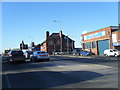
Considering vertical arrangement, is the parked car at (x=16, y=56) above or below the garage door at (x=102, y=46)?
below

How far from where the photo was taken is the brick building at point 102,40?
49.3m

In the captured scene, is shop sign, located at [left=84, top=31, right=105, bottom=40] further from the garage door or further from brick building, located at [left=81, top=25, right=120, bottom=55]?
the garage door

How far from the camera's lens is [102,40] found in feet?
181

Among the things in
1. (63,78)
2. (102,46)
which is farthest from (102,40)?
(63,78)

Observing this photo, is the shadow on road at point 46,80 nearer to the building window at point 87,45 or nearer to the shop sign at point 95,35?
the shop sign at point 95,35

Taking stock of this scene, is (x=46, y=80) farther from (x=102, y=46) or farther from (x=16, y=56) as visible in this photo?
(x=102, y=46)

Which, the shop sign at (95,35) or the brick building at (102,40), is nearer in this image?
the brick building at (102,40)

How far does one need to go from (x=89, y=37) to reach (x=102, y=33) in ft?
29.6

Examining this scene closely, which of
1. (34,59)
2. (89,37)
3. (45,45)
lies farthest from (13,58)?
(45,45)

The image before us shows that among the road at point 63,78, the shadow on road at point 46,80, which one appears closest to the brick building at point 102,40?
the road at point 63,78

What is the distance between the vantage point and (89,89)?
801cm

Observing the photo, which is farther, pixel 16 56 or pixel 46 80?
pixel 16 56

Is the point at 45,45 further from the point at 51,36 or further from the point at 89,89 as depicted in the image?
A: the point at 89,89

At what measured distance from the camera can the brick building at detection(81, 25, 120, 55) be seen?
4934cm
